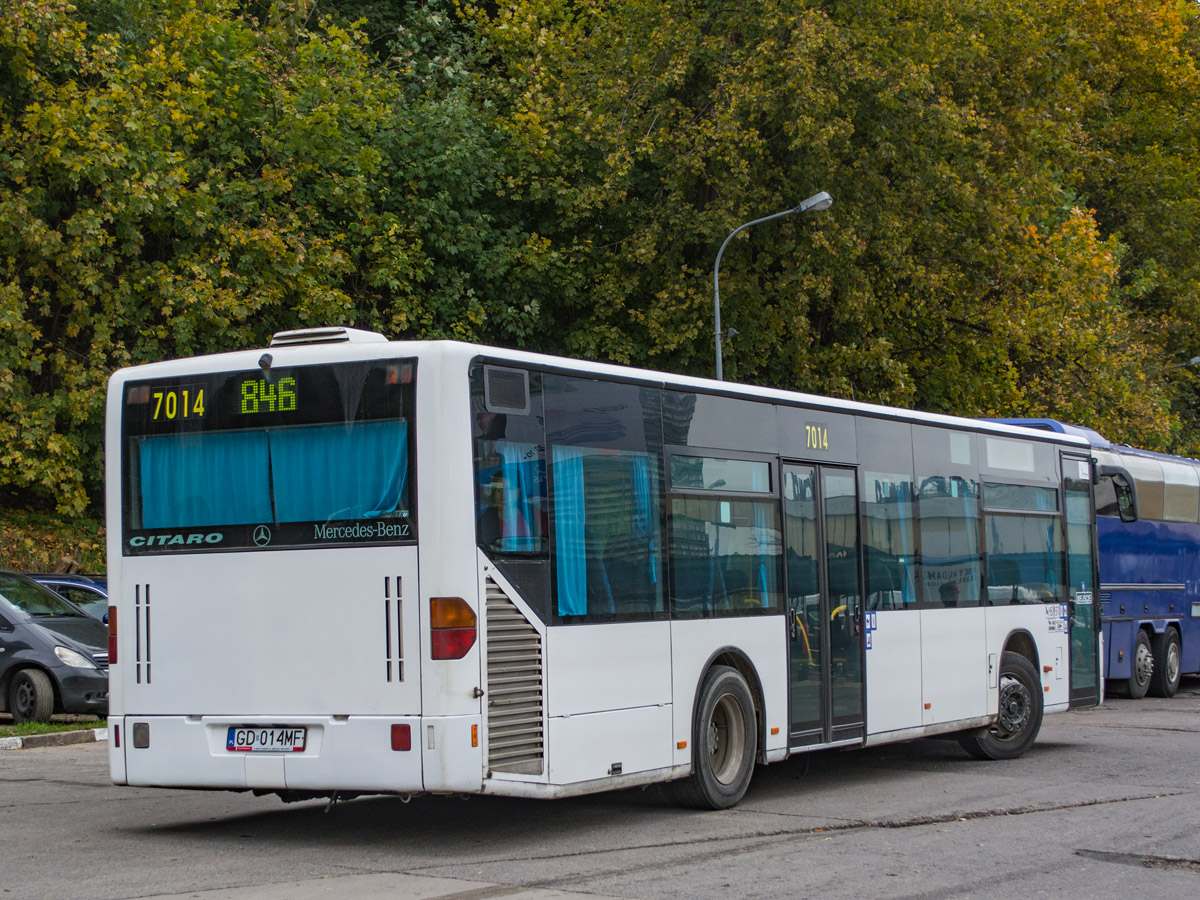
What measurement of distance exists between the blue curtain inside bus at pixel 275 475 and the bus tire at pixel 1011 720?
7.49 m

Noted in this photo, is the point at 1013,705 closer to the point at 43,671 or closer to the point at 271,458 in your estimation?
the point at 271,458

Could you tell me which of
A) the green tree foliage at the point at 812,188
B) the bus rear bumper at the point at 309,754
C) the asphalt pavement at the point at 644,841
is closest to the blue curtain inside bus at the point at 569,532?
the bus rear bumper at the point at 309,754

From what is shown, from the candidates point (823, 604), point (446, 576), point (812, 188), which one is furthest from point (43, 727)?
point (812, 188)

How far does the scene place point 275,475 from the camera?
8.60 meters

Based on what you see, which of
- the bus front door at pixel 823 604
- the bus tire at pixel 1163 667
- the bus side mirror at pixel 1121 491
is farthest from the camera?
the bus tire at pixel 1163 667

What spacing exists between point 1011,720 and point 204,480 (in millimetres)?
8271

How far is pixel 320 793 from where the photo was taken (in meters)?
8.35

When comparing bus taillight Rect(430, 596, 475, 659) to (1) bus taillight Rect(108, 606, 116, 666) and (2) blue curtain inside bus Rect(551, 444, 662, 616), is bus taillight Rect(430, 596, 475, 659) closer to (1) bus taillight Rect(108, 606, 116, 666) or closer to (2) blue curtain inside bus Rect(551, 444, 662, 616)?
(2) blue curtain inside bus Rect(551, 444, 662, 616)

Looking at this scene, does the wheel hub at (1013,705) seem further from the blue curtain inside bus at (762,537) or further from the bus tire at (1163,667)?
the bus tire at (1163,667)

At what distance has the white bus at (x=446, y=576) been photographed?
319 inches

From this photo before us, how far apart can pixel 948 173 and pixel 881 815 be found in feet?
69.3

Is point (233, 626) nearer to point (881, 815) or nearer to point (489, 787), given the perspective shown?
point (489, 787)

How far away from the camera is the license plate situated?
831 centimetres

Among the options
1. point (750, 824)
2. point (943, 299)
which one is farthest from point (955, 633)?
point (943, 299)
